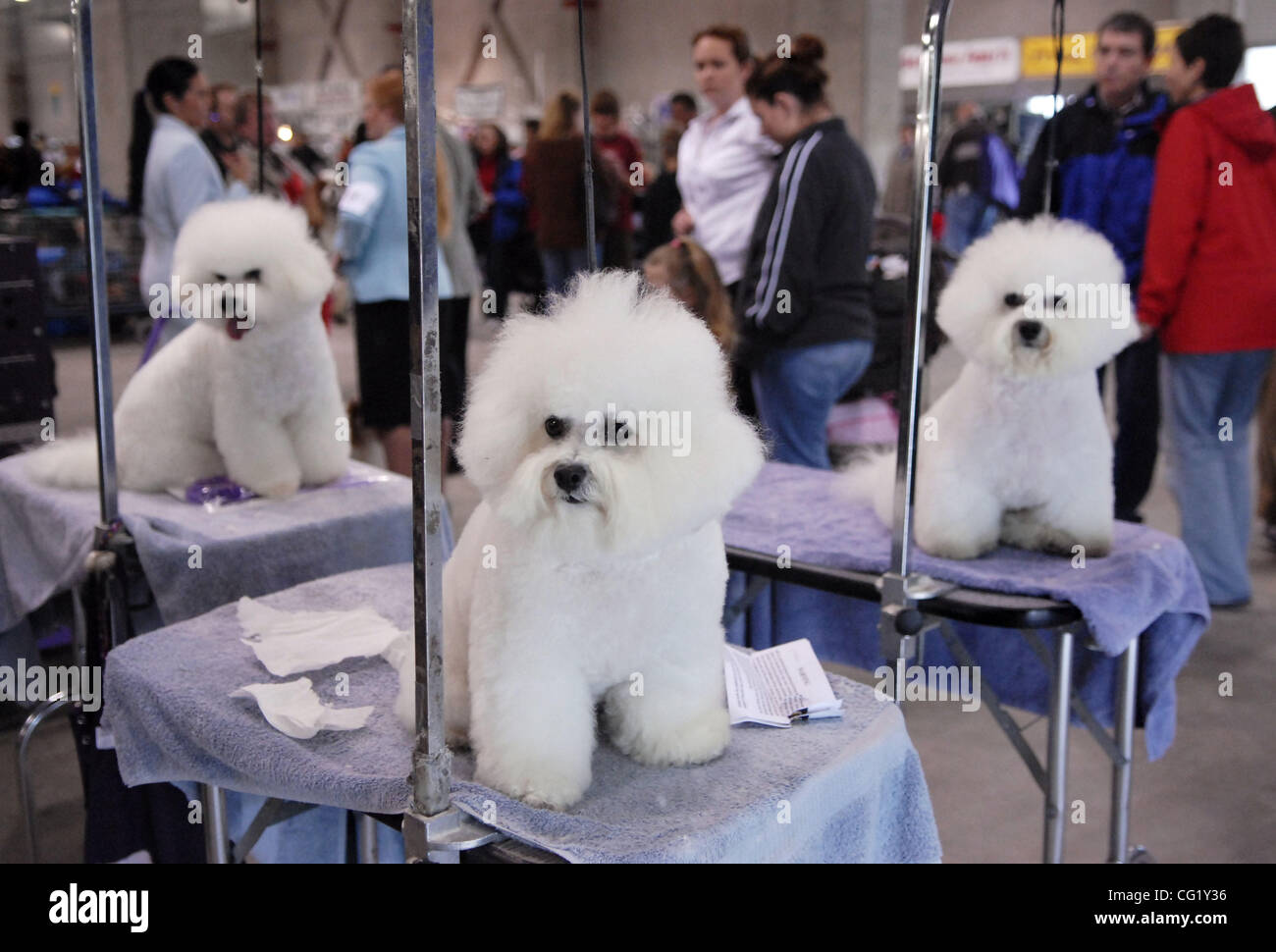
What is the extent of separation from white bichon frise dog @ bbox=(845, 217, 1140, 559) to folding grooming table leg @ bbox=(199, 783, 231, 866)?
3.77ft

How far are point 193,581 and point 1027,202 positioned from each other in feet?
8.49

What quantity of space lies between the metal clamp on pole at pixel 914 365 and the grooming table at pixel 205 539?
905mm

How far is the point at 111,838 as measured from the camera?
1.77m

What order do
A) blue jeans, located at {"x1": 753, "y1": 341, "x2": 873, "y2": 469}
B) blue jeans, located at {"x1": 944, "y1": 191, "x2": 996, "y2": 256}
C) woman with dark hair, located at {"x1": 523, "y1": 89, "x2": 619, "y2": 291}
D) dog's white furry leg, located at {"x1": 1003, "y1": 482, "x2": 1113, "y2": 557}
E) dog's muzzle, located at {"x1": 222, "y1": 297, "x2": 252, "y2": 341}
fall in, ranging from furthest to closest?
blue jeans, located at {"x1": 944, "y1": 191, "x2": 996, "y2": 256}
woman with dark hair, located at {"x1": 523, "y1": 89, "x2": 619, "y2": 291}
blue jeans, located at {"x1": 753, "y1": 341, "x2": 873, "y2": 469}
dog's muzzle, located at {"x1": 222, "y1": 297, "x2": 252, "y2": 341}
dog's white furry leg, located at {"x1": 1003, "y1": 482, "x2": 1113, "y2": 557}

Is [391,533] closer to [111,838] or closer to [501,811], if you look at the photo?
[111,838]

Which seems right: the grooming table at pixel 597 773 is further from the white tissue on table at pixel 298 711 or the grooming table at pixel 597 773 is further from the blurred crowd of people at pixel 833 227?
the blurred crowd of people at pixel 833 227

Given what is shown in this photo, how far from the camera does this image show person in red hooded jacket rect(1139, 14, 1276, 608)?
292cm

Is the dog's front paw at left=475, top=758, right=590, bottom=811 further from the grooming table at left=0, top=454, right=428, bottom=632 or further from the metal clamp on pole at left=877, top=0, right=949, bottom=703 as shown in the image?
the grooming table at left=0, top=454, right=428, bottom=632

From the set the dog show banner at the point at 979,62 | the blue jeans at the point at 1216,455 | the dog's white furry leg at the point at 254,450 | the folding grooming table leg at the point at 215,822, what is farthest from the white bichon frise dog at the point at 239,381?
the dog show banner at the point at 979,62

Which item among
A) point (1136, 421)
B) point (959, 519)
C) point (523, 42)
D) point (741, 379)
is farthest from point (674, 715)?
point (523, 42)

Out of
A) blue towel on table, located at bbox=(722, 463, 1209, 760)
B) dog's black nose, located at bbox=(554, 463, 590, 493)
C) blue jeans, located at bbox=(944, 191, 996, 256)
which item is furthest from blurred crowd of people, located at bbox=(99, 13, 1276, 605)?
blue jeans, located at bbox=(944, 191, 996, 256)

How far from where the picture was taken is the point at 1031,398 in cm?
185

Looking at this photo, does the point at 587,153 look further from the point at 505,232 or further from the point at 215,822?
the point at 505,232

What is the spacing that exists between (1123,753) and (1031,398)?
1.99ft
